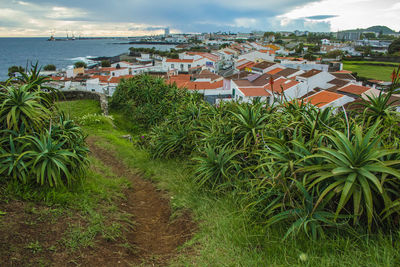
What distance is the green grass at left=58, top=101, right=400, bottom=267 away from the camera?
2641mm

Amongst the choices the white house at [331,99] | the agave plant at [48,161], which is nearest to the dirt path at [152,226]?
the agave plant at [48,161]

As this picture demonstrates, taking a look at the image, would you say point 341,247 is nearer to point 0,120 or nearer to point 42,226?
point 42,226

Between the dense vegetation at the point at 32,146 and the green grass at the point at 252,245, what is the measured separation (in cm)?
188

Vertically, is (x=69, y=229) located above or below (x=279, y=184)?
below

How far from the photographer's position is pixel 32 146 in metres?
4.25

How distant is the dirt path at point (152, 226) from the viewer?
3459mm

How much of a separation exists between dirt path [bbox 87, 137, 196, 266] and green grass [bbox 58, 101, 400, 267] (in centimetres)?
21

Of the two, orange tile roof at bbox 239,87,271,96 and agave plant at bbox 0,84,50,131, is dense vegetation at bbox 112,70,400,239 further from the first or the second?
orange tile roof at bbox 239,87,271,96

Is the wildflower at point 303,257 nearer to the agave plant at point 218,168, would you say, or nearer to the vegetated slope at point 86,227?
the vegetated slope at point 86,227

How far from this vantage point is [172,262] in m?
3.18

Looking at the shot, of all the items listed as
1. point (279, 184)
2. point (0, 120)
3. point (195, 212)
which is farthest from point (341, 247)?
point (0, 120)

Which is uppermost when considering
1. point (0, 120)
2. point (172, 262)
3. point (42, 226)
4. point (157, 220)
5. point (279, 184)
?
point (0, 120)

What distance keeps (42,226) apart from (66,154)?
3.85ft

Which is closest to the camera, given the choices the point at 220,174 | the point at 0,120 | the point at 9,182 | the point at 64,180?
the point at 9,182
